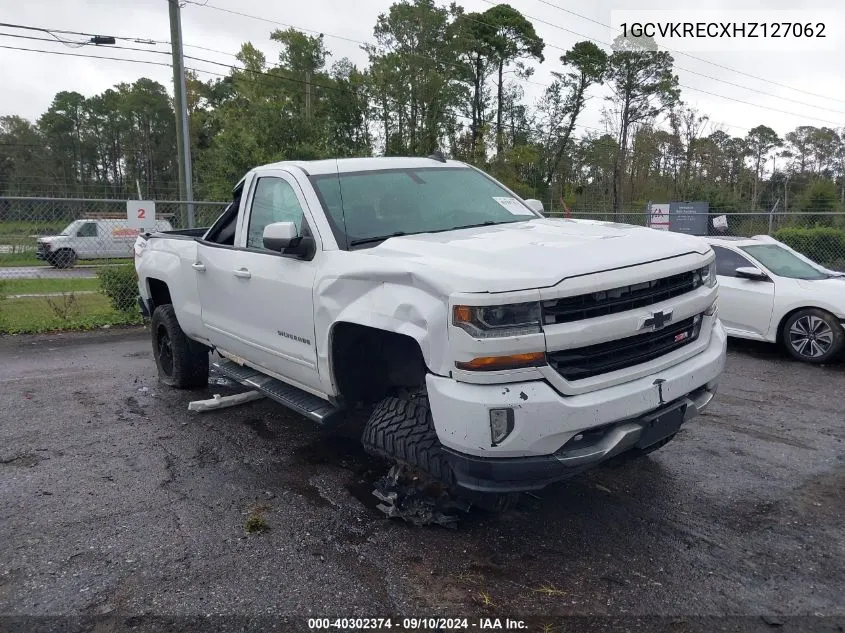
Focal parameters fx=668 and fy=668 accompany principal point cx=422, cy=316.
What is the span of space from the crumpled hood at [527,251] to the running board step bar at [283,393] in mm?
1031

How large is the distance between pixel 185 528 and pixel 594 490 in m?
2.39

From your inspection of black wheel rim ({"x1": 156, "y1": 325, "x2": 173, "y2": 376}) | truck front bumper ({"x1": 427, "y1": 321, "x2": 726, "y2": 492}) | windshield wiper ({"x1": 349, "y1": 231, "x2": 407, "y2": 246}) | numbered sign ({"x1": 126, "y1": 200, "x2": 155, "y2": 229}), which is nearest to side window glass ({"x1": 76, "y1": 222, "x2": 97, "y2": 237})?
numbered sign ({"x1": 126, "y1": 200, "x2": 155, "y2": 229})

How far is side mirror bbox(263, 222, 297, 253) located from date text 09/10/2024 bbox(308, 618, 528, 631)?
2.00m

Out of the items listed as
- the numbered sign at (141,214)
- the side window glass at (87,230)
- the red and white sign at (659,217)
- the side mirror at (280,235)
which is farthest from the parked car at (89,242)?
the red and white sign at (659,217)

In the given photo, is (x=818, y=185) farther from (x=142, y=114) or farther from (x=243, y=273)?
(x=142, y=114)

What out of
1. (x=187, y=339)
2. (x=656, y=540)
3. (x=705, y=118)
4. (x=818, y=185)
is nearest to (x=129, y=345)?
(x=187, y=339)

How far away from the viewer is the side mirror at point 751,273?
25.9 ft

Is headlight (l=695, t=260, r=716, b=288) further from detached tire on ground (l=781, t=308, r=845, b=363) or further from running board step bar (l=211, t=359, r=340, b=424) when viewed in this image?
detached tire on ground (l=781, t=308, r=845, b=363)

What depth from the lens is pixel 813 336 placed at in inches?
296

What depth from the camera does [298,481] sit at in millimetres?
4289

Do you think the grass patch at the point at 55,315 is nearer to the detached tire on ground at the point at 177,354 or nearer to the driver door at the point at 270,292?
the detached tire on ground at the point at 177,354

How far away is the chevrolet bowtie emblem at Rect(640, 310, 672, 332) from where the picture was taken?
3278 mm

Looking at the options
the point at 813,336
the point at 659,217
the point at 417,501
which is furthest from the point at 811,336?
the point at 659,217

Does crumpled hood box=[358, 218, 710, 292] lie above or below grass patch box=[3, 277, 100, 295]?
above
